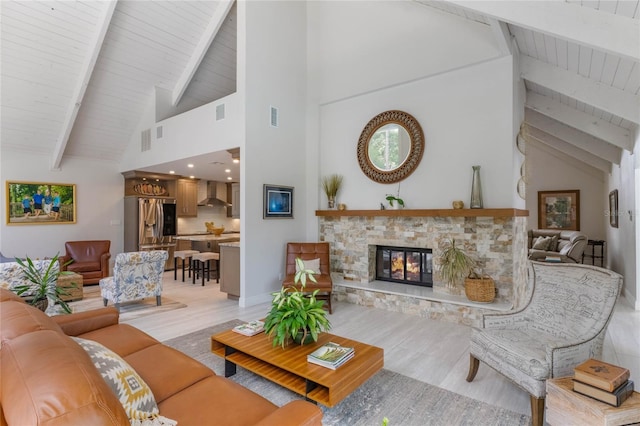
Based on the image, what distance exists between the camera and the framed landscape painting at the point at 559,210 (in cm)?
824

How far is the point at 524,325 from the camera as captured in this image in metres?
2.63

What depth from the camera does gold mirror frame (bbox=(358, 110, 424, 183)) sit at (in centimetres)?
487

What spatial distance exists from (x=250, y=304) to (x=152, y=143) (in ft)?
13.5

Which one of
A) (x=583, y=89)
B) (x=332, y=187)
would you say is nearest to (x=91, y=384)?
(x=332, y=187)

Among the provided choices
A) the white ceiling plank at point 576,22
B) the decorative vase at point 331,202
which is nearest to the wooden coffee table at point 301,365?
the white ceiling plank at point 576,22

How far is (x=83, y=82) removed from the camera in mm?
5398

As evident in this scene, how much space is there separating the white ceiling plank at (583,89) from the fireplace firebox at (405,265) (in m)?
2.71

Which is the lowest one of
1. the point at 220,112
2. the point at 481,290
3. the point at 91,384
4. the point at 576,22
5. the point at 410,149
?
the point at 481,290

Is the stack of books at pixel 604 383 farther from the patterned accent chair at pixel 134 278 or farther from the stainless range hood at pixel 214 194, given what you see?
the stainless range hood at pixel 214 194

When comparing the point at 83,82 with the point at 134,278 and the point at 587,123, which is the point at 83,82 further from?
the point at 587,123

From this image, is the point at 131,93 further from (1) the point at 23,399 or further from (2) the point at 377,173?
(1) the point at 23,399

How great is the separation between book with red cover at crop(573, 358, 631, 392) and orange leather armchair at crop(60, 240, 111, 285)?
24.1 feet

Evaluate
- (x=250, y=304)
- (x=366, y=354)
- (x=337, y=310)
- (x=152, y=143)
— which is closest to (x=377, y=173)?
(x=337, y=310)

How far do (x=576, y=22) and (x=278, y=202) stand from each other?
13.6 ft
